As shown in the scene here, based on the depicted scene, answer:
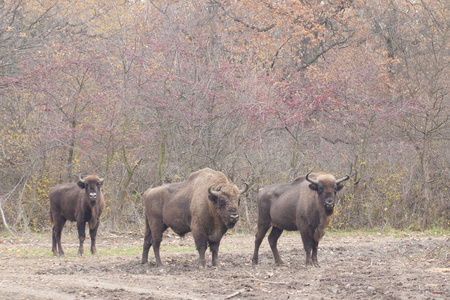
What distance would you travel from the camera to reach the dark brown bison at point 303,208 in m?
12.4

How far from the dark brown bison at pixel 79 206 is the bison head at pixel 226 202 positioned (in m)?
3.98

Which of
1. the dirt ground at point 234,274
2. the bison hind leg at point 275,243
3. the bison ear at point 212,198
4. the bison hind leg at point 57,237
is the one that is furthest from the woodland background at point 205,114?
the bison ear at point 212,198

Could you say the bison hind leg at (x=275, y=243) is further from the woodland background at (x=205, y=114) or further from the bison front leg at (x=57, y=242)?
the woodland background at (x=205, y=114)

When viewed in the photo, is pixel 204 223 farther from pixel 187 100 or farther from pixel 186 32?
pixel 186 32

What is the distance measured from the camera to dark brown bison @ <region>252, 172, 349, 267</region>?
12406 mm

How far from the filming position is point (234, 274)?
11312 mm

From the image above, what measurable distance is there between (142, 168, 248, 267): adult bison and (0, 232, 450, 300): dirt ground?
637 millimetres

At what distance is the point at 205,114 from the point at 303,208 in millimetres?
8636

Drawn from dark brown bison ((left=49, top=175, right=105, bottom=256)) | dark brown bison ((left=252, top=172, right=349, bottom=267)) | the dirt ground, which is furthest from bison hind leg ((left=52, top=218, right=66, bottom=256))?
dark brown bison ((left=252, top=172, right=349, bottom=267))

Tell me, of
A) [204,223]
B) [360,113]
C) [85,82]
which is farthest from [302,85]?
[204,223]

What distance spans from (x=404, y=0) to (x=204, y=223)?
16370mm

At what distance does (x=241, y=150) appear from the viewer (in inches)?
843

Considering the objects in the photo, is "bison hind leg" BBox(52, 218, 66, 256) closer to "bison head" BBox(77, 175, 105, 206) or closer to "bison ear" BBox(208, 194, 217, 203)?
"bison head" BBox(77, 175, 105, 206)

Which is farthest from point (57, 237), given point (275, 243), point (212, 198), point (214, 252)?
point (275, 243)
